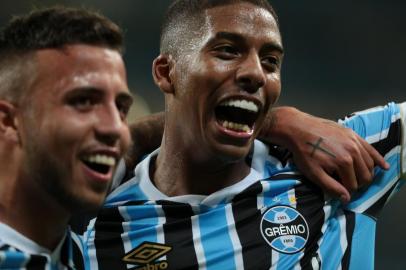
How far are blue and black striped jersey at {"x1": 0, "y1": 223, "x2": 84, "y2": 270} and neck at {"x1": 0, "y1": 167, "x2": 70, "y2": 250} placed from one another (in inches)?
0.8

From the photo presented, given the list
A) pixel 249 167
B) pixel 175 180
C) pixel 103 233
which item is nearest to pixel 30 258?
pixel 103 233

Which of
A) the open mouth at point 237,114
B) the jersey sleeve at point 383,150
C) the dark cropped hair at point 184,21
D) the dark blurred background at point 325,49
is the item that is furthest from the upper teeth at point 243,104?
the dark blurred background at point 325,49

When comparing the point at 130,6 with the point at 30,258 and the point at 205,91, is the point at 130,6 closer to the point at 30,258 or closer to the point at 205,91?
the point at 205,91

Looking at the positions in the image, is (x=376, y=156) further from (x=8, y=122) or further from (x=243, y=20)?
(x=8, y=122)

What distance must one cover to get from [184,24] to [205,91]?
27 cm

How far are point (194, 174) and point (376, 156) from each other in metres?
0.53

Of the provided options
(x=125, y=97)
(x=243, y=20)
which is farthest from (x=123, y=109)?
(x=243, y=20)

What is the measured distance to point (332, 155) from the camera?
1994mm

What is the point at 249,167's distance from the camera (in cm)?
210

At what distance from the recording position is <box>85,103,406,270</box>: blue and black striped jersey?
6.20 feet

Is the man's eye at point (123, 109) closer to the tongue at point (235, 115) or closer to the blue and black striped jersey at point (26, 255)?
the blue and black striped jersey at point (26, 255)

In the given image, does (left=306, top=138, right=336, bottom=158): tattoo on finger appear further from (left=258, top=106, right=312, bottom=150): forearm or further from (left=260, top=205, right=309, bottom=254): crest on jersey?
(left=260, top=205, right=309, bottom=254): crest on jersey

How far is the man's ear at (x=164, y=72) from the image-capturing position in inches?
84.5

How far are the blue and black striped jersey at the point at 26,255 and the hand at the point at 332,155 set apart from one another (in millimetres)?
787
